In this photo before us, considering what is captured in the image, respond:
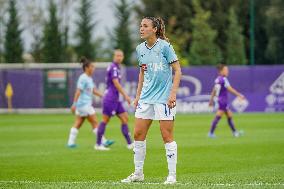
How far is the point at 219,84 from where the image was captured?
24.0m

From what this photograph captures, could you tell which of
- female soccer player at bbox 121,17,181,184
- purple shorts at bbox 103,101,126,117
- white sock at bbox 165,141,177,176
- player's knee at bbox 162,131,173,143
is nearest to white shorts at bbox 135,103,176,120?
female soccer player at bbox 121,17,181,184

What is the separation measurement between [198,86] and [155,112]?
3014 centimetres

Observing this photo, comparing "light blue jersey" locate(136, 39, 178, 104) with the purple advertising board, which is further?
the purple advertising board

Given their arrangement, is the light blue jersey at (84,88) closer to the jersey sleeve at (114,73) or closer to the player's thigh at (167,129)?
the jersey sleeve at (114,73)

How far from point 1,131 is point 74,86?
1547cm

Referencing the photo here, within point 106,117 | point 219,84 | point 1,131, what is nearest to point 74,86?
point 1,131

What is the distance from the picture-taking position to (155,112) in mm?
11305

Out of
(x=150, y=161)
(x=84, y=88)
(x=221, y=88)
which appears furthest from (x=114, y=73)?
(x=221, y=88)

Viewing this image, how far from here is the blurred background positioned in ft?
136

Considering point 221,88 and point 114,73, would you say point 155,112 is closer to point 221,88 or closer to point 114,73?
point 114,73

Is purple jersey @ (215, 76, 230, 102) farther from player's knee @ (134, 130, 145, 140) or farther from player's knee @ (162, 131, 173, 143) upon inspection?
player's knee @ (162, 131, 173, 143)

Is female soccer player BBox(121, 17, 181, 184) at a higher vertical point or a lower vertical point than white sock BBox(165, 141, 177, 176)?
higher

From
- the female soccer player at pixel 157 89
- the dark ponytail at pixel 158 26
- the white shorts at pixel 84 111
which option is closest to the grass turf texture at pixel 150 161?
the female soccer player at pixel 157 89

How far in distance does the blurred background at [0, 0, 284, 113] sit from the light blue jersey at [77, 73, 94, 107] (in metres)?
20.5
